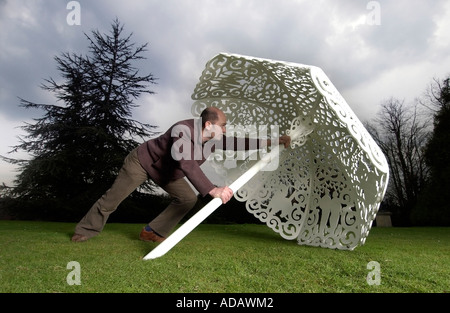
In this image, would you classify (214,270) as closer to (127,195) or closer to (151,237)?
(127,195)

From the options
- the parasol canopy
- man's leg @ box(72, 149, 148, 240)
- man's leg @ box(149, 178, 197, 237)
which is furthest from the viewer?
man's leg @ box(149, 178, 197, 237)

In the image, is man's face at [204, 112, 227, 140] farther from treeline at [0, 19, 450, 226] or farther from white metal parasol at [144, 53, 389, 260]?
treeline at [0, 19, 450, 226]

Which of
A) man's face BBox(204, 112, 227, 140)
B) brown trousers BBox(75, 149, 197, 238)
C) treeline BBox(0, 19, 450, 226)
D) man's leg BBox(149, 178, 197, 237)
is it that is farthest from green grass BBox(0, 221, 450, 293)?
treeline BBox(0, 19, 450, 226)

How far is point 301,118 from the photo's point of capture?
3379 mm

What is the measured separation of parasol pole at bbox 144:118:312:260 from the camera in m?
2.45

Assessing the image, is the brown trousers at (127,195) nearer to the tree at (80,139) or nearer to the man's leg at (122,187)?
the man's leg at (122,187)

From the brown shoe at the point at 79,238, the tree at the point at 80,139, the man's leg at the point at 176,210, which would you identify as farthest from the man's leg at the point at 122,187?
the tree at the point at 80,139

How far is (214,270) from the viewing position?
2158 millimetres

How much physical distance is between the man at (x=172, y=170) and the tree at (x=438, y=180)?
910 cm

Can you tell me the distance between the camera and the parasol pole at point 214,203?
2453mm

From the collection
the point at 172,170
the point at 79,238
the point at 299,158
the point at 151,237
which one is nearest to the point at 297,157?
the point at 299,158

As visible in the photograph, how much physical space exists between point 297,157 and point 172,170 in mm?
1473

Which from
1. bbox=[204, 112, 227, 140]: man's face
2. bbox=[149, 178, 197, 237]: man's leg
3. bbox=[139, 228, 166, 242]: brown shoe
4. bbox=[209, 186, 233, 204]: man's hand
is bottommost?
bbox=[139, 228, 166, 242]: brown shoe

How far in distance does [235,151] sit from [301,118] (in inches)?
37.5
